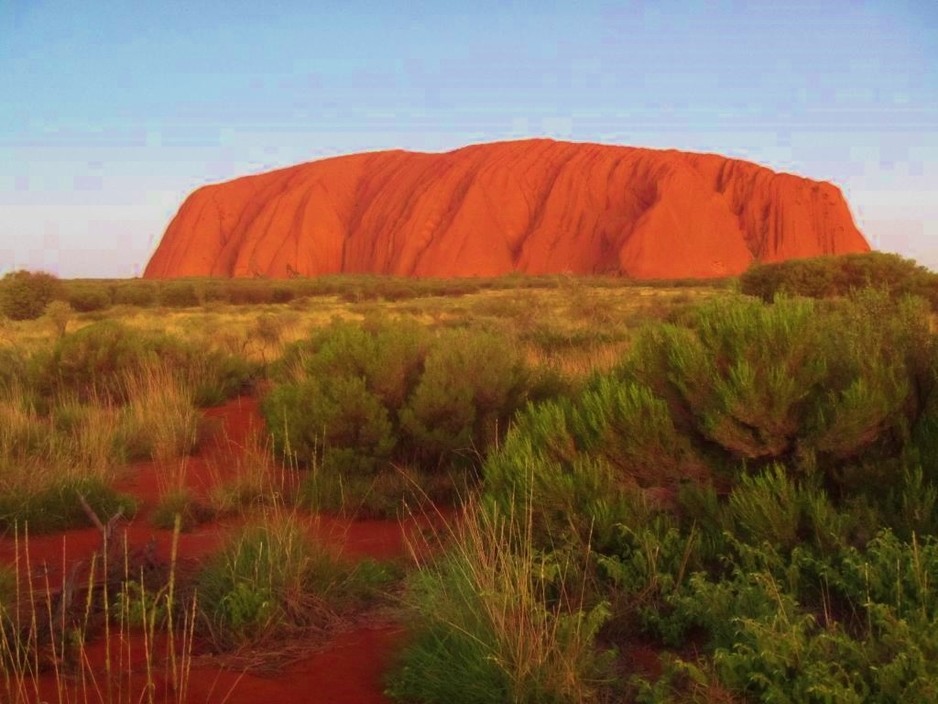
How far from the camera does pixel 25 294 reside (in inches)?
1187

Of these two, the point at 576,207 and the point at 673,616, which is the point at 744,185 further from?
the point at 673,616

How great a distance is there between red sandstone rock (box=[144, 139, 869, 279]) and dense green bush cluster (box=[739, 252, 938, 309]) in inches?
1887

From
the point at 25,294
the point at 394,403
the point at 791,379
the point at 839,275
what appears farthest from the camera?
the point at 25,294

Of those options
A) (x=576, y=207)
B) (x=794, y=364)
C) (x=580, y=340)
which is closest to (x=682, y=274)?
(x=576, y=207)

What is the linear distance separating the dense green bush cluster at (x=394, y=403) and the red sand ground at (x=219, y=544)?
84cm

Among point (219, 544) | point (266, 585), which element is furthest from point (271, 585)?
point (219, 544)

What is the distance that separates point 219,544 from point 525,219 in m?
79.6

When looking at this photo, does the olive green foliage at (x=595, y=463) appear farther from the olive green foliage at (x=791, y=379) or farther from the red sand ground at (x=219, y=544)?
the red sand ground at (x=219, y=544)

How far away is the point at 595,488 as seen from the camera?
14.2ft

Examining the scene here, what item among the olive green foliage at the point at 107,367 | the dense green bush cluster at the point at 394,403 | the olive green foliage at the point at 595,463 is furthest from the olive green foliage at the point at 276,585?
the olive green foliage at the point at 107,367

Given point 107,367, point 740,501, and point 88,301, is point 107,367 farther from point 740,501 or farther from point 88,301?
point 88,301

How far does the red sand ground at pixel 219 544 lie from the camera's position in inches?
140

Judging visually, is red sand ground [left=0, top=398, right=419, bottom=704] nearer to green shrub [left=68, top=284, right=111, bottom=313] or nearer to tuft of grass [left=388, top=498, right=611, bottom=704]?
tuft of grass [left=388, top=498, right=611, bottom=704]

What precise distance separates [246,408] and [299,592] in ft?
23.6
